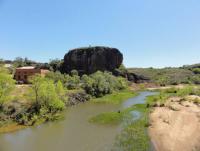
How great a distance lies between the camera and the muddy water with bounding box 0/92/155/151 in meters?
23.0

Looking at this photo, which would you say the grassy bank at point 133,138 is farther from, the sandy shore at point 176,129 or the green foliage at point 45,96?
the green foliage at point 45,96

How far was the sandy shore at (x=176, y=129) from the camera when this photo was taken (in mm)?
22141

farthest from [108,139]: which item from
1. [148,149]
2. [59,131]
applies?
[59,131]

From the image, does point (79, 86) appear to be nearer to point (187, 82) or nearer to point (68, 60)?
point (68, 60)

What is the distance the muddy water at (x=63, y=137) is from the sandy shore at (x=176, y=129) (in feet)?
17.1

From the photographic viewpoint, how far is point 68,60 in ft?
354

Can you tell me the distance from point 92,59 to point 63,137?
262 feet

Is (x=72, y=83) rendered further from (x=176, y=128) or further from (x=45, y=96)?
(x=176, y=128)

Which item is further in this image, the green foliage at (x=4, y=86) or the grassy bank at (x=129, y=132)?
the green foliage at (x=4, y=86)

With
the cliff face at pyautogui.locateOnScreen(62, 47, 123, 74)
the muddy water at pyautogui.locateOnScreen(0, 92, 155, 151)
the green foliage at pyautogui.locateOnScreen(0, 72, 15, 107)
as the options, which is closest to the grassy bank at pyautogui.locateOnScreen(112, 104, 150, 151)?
the muddy water at pyautogui.locateOnScreen(0, 92, 155, 151)

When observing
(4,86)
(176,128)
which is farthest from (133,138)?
(4,86)

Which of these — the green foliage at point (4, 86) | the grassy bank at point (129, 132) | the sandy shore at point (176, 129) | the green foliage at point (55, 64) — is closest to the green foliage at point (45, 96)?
the green foliage at point (4, 86)

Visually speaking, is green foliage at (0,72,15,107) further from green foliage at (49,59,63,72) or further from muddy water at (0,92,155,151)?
green foliage at (49,59,63,72)

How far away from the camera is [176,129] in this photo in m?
27.6
